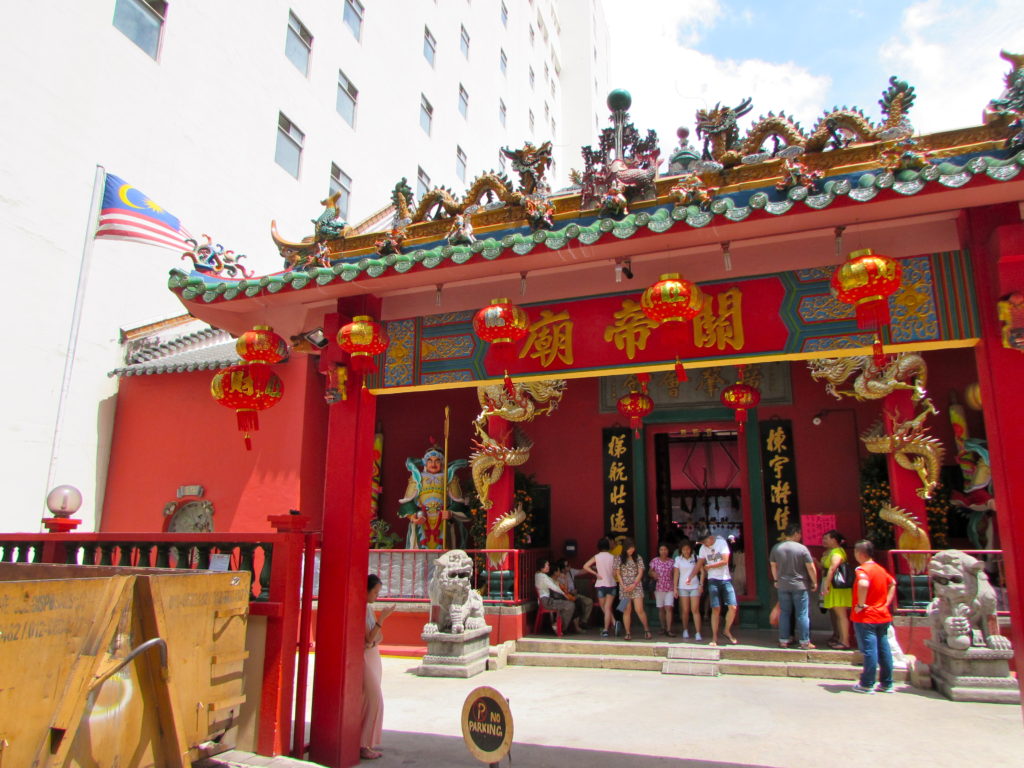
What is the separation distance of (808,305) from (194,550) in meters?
4.62

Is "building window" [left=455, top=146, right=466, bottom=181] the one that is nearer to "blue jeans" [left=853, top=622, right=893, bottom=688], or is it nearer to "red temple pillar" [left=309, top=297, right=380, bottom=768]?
"red temple pillar" [left=309, top=297, right=380, bottom=768]

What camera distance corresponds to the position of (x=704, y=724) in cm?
609

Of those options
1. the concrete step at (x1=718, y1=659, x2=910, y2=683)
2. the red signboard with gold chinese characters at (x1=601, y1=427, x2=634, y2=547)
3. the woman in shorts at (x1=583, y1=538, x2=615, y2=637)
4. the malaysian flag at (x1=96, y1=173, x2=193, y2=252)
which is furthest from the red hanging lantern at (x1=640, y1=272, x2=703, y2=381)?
the malaysian flag at (x1=96, y1=173, x2=193, y2=252)

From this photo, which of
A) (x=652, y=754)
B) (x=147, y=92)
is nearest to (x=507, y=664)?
(x=652, y=754)

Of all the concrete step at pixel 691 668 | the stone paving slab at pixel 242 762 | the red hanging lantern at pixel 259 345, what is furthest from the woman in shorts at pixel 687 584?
the stone paving slab at pixel 242 762

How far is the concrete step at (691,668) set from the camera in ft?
27.1

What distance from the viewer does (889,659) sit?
23.3 feet

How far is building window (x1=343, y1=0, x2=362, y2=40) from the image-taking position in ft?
58.3

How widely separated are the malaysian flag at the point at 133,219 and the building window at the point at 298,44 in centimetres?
614

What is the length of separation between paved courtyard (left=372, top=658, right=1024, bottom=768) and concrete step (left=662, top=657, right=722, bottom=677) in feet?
0.61

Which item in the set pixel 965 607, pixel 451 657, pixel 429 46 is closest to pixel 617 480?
pixel 451 657

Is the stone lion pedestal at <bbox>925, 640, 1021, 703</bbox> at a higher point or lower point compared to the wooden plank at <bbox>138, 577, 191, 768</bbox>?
lower

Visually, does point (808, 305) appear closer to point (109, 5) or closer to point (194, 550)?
point (194, 550)

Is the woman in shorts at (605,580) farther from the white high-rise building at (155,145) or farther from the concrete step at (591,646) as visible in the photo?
the white high-rise building at (155,145)
